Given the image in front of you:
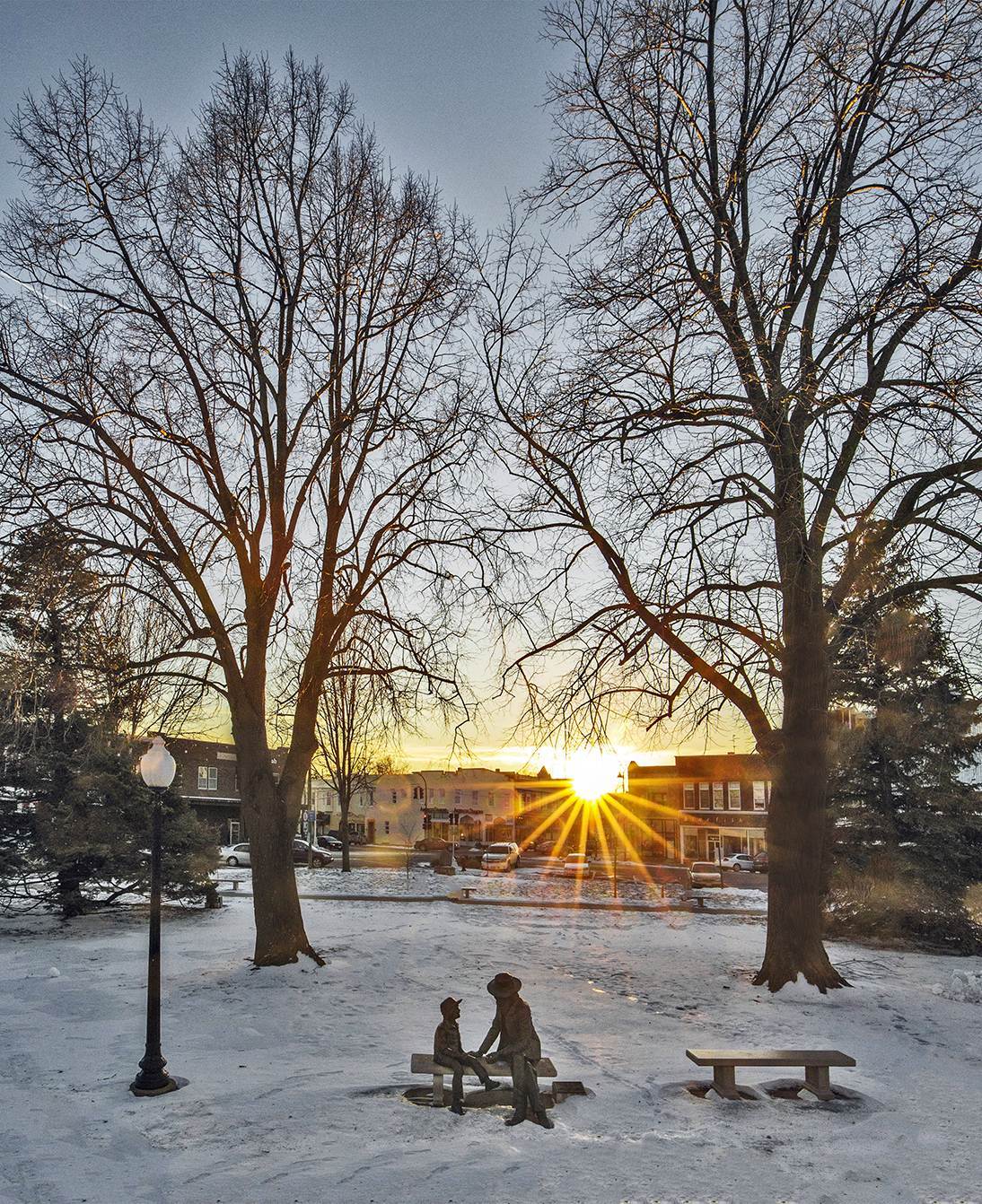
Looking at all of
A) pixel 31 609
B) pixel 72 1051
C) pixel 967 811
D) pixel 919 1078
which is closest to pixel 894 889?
pixel 967 811

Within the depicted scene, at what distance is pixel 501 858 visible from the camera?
40719 mm

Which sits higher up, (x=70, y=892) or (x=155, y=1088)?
(x=155, y=1088)

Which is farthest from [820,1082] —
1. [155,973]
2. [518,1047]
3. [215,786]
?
[215,786]

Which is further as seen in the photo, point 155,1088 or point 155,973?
point 155,973

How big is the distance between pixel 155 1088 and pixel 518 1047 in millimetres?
3573

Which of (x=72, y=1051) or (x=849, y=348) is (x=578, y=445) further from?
(x=72, y=1051)

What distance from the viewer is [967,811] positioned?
19188 millimetres

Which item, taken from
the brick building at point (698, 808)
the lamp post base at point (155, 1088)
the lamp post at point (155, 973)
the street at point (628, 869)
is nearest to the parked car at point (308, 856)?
the street at point (628, 869)

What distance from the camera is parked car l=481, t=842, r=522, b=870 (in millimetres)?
39094

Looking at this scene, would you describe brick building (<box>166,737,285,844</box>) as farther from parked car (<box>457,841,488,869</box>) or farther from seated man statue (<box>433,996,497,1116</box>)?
seated man statue (<box>433,996,497,1116</box>)

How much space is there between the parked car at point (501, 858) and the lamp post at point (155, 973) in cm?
3134

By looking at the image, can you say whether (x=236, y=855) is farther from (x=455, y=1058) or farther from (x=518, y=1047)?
(x=518, y=1047)

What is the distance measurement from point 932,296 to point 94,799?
19867 mm

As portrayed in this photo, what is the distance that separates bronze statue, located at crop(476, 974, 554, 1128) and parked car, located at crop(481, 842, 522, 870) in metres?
32.1
